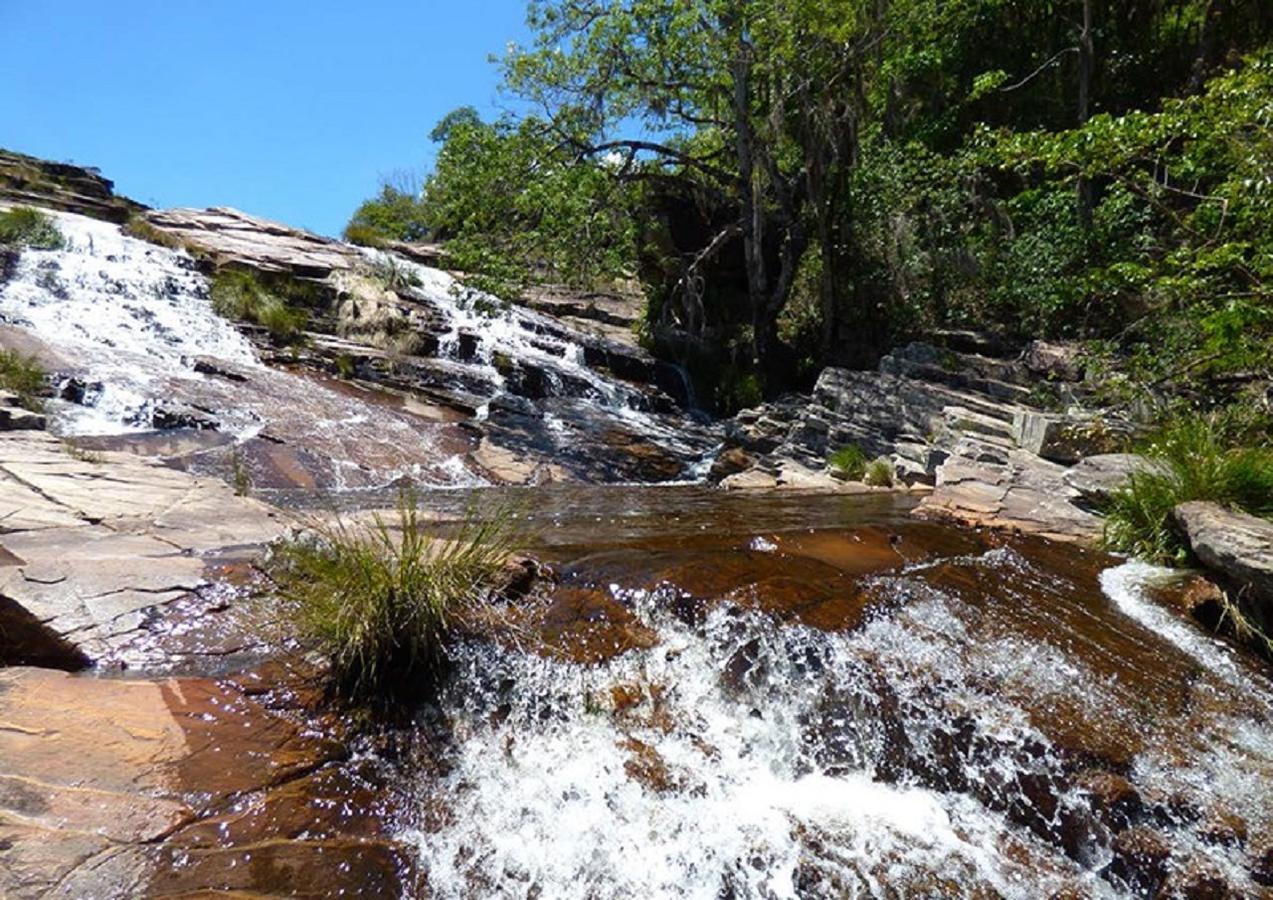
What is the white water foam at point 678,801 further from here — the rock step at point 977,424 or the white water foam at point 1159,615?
the rock step at point 977,424

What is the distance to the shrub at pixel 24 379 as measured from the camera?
8953mm

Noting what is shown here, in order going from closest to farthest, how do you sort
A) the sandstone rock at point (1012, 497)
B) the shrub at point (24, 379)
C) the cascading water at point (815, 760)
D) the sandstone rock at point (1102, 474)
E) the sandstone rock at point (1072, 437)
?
the cascading water at point (815, 760) < the sandstone rock at point (1102, 474) < the sandstone rock at point (1012, 497) < the shrub at point (24, 379) < the sandstone rock at point (1072, 437)

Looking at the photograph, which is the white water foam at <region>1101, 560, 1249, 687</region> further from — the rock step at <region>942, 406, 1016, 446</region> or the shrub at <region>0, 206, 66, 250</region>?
the shrub at <region>0, 206, 66, 250</region>

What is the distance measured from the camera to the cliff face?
17.8 meters

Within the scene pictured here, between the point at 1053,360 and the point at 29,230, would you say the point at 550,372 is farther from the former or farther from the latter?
the point at 29,230

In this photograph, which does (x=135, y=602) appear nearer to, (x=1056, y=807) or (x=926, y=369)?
(x=1056, y=807)

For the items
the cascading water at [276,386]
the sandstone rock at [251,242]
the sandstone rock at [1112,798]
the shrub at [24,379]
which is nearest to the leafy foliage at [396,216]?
the sandstone rock at [251,242]

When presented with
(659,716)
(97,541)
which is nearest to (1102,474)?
(659,716)

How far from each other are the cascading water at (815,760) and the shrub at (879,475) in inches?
243

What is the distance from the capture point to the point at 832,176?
16.6 meters

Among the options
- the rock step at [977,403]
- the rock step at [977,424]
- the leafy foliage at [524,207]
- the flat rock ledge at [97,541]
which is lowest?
the flat rock ledge at [97,541]

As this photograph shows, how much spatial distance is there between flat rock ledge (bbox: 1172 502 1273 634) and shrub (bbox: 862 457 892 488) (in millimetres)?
5310

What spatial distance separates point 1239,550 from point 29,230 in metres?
19.4

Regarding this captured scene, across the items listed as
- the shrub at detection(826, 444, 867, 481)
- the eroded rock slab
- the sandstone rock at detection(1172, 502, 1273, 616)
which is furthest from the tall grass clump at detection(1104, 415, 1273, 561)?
the eroded rock slab
